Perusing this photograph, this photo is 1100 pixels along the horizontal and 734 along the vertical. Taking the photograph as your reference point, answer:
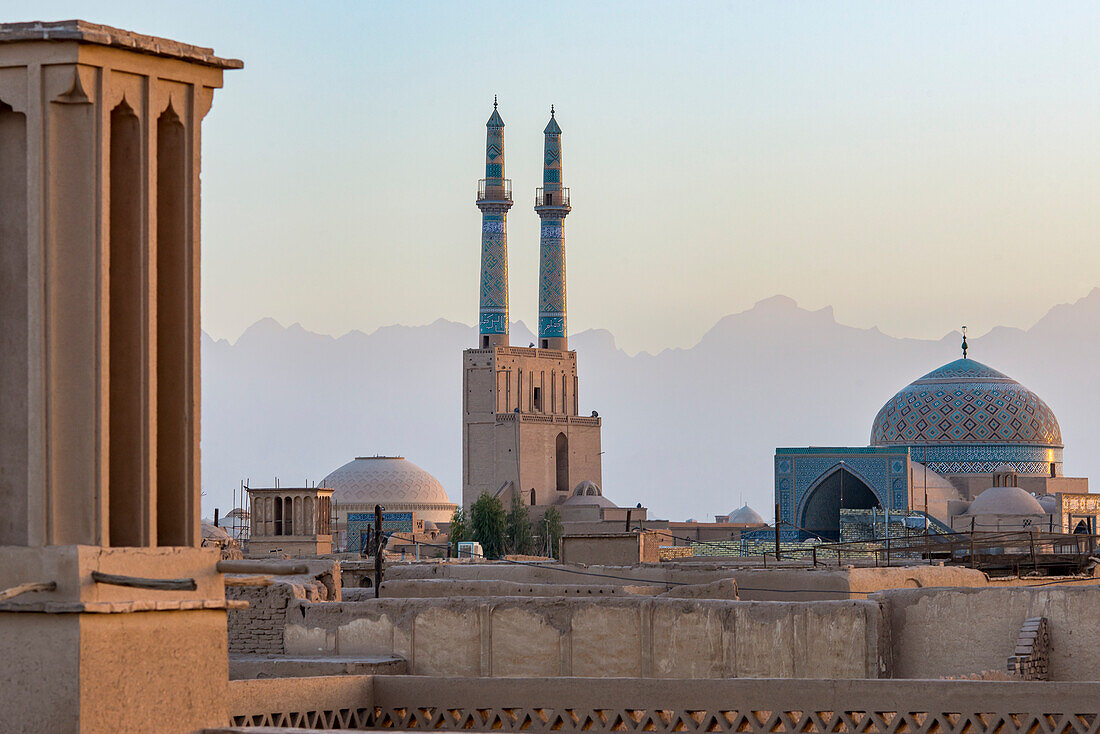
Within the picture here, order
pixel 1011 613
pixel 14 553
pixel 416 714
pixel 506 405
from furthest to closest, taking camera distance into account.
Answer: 1. pixel 506 405
2. pixel 1011 613
3. pixel 416 714
4. pixel 14 553

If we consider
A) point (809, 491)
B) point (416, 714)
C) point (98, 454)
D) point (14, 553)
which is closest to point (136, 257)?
point (98, 454)

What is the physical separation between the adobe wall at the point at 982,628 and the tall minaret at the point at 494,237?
1789 inches

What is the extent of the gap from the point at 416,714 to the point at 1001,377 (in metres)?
45.8

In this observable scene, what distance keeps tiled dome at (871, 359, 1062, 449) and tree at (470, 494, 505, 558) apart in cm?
1145

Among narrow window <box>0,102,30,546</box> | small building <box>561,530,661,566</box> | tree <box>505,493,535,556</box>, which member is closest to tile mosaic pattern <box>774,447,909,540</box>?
tree <box>505,493,535,556</box>

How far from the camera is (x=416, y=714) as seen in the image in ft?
20.1

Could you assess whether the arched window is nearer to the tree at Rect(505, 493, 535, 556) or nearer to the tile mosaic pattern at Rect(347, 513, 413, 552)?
the tile mosaic pattern at Rect(347, 513, 413, 552)

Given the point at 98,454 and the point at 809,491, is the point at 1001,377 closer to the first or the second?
the point at 809,491

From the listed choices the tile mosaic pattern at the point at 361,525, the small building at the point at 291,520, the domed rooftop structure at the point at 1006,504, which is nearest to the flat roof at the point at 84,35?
the small building at the point at 291,520

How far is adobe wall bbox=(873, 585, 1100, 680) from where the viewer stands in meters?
10.6

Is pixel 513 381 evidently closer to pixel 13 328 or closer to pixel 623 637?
pixel 623 637

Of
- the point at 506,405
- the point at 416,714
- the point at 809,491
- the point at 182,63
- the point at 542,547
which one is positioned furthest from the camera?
the point at 506,405

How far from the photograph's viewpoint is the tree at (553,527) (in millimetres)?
49000

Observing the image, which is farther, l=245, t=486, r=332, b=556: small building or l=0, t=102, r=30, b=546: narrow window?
l=245, t=486, r=332, b=556: small building
